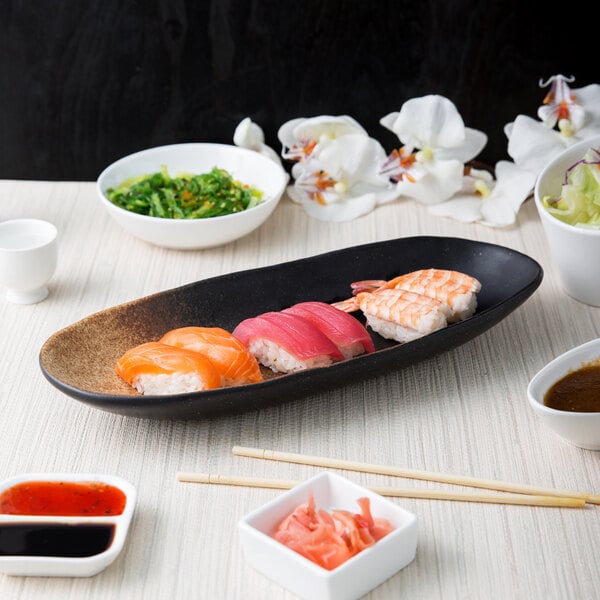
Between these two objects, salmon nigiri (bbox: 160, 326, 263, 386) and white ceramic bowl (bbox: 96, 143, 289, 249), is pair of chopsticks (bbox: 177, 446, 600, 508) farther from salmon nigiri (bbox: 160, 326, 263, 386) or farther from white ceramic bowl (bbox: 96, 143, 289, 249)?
white ceramic bowl (bbox: 96, 143, 289, 249)

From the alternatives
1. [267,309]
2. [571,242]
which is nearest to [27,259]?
[267,309]

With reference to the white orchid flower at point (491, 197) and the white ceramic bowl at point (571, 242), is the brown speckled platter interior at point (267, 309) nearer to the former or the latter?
the white ceramic bowl at point (571, 242)

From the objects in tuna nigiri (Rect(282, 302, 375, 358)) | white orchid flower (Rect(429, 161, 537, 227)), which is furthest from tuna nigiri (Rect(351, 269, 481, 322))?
white orchid flower (Rect(429, 161, 537, 227))

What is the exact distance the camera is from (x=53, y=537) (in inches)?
53.5

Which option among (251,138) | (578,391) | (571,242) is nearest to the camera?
(578,391)

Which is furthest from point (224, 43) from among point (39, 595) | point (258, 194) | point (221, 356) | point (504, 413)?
point (39, 595)

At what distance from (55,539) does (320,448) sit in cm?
48

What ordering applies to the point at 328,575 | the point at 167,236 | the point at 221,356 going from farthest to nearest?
the point at 167,236
the point at 221,356
the point at 328,575

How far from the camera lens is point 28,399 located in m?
1.77

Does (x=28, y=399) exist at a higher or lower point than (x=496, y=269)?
lower

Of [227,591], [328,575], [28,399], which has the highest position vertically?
[328,575]

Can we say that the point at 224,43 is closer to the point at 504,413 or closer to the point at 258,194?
the point at 258,194

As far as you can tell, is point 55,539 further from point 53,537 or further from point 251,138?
point 251,138

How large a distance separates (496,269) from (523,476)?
23.3 inches
